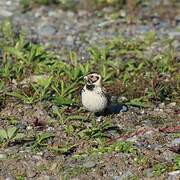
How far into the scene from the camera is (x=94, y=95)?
6812 mm

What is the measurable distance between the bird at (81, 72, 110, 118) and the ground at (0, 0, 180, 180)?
0.56 feet

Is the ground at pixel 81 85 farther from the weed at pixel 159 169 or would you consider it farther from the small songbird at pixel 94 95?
the small songbird at pixel 94 95

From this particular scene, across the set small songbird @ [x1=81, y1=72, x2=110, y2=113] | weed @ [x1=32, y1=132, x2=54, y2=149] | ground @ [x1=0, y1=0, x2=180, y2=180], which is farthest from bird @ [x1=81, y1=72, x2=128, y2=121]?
weed @ [x1=32, y1=132, x2=54, y2=149]

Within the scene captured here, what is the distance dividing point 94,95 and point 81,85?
1104 mm

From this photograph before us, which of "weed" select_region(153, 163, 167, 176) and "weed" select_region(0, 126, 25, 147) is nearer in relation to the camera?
"weed" select_region(153, 163, 167, 176)

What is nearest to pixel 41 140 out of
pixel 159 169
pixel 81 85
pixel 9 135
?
pixel 9 135

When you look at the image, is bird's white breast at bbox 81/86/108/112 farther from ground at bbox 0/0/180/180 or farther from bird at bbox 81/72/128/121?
ground at bbox 0/0/180/180

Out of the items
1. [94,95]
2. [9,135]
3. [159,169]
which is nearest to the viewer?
[159,169]

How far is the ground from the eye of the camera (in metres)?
6.21

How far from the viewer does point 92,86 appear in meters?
6.86

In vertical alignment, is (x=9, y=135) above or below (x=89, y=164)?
above

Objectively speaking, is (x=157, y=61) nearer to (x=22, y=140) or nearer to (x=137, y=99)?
(x=137, y=99)

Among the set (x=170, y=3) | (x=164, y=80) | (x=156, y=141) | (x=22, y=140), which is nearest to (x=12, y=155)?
(x=22, y=140)

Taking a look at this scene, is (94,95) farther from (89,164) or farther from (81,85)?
(81,85)
